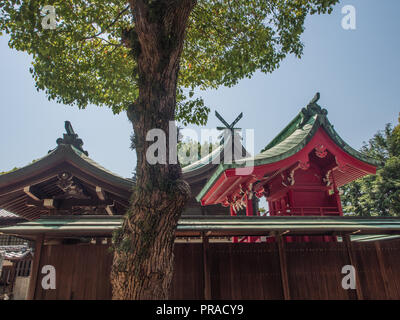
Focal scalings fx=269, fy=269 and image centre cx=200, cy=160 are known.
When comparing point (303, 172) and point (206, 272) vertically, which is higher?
point (303, 172)

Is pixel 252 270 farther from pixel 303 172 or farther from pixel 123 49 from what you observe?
pixel 123 49

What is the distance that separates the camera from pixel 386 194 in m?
22.9

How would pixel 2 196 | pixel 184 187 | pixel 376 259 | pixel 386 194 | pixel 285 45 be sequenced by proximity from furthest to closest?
pixel 386 194 → pixel 2 196 → pixel 285 45 → pixel 376 259 → pixel 184 187

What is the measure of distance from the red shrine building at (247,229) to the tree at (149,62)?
2096mm

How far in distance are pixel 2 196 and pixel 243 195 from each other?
779 cm

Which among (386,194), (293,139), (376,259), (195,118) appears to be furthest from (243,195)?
(386,194)

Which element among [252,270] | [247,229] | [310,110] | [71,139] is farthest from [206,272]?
[71,139]

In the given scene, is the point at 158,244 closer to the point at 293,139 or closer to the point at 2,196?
the point at 293,139

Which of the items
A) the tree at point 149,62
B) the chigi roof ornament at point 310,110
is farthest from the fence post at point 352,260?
the tree at point 149,62

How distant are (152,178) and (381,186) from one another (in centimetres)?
2492

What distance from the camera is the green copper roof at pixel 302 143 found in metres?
7.67

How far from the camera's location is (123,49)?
29.6ft
